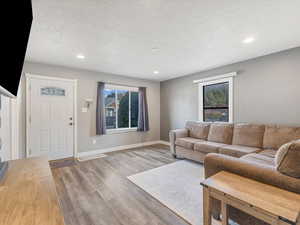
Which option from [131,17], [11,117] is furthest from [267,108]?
[11,117]

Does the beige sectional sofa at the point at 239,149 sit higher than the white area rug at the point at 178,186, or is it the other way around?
the beige sectional sofa at the point at 239,149

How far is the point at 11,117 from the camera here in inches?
117

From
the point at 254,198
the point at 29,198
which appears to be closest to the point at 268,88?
the point at 254,198

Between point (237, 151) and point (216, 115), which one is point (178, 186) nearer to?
point (237, 151)

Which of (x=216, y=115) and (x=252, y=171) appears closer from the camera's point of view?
(x=252, y=171)

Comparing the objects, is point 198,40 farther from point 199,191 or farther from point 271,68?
point 199,191

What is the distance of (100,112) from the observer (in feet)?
14.3

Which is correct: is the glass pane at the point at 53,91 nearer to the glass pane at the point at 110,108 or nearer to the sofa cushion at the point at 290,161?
the glass pane at the point at 110,108

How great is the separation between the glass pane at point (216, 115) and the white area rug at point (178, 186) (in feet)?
4.89

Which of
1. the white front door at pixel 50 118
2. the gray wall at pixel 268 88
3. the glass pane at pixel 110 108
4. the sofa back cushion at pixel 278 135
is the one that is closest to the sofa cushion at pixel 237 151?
the sofa back cushion at pixel 278 135

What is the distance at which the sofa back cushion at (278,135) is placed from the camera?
2.62m

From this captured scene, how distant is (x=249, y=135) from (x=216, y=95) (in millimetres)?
1463

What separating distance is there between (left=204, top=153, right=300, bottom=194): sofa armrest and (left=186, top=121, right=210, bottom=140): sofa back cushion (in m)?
2.29

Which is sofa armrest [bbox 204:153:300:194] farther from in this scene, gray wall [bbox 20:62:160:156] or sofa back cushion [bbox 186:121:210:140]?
gray wall [bbox 20:62:160:156]
